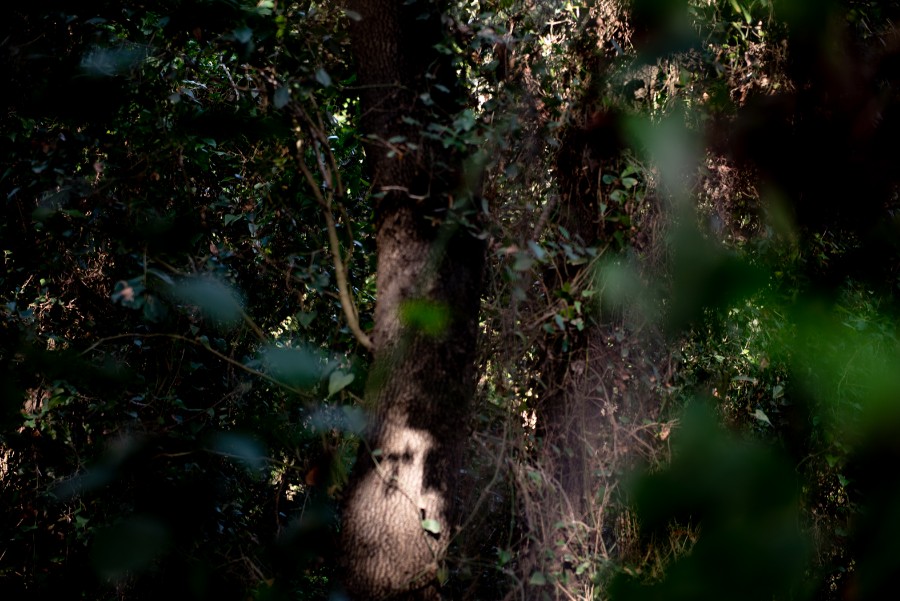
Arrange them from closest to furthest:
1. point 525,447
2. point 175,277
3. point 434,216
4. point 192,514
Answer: point 192,514, point 175,277, point 434,216, point 525,447

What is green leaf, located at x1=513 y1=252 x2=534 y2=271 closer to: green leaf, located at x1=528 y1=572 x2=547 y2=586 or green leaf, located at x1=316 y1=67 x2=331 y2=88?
green leaf, located at x1=316 y1=67 x2=331 y2=88

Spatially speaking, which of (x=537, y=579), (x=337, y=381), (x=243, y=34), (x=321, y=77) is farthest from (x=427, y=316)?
(x=243, y=34)

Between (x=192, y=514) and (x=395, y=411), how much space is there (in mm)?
1649

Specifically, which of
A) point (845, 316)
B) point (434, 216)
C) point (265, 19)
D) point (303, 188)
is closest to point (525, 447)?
point (434, 216)

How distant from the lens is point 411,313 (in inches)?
112

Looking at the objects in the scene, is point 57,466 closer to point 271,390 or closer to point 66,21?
point 271,390

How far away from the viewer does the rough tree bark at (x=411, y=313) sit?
2629 mm

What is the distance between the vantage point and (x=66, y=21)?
9.00 feet


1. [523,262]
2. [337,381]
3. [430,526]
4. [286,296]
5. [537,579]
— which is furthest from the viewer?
[286,296]

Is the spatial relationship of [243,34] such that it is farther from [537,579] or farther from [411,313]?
[537,579]

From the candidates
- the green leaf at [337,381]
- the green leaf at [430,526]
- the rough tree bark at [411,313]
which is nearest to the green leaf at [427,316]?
the rough tree bark at [411,313]

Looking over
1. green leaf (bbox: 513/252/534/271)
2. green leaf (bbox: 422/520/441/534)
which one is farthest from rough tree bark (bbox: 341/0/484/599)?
green leaf (bbox: 513/252/534/271)

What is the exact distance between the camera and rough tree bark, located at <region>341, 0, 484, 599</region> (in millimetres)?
2629

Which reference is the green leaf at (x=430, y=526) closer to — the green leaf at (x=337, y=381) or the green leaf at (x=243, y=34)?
the green leaf at (x=337, y=381)
